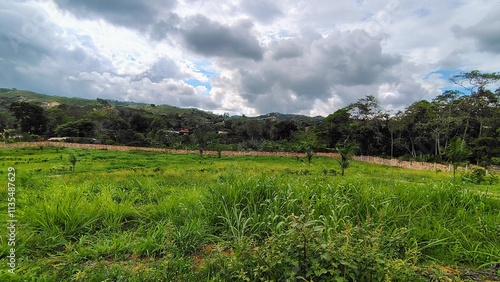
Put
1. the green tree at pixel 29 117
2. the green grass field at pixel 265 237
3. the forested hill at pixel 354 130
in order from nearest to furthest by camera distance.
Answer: the green grass field at pixel 265 237, the forested hill at pixel 354 130, the green tree at pixel 29 117

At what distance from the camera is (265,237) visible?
143 inches

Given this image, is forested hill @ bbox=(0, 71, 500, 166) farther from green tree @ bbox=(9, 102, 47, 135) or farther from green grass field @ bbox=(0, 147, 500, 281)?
green grass field @ bbox=(0, 147, 500, 281)

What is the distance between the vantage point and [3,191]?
7.86m

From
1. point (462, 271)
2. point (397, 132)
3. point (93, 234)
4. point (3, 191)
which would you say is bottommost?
point (3, 191)

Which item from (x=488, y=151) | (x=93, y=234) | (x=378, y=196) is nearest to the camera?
(x=93, y=234)

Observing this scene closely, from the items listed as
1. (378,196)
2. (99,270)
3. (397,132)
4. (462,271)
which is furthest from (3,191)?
(397,132)

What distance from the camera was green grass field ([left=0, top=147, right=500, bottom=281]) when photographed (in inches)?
95.4

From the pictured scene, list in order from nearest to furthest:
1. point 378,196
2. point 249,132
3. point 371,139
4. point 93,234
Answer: point 93,234
point 378,196
point 371,139
point 249,132

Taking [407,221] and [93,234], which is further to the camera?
[407,221]

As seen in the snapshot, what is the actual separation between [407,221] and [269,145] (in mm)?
44639

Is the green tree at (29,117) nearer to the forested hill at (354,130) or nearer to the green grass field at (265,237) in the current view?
the forested hill at (354,130)

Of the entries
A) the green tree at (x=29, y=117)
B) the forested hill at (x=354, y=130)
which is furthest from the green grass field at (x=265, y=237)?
the green tree at (x=29, y=117)

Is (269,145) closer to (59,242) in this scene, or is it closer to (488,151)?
(488,151)

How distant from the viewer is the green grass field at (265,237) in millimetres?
2424
